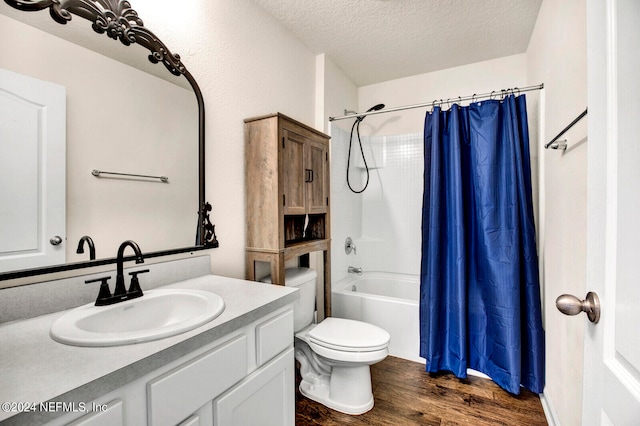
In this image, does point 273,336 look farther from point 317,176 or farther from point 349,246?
point 349,246

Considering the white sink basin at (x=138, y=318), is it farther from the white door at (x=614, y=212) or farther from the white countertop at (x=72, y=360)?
the white door at (x=614, y=212)

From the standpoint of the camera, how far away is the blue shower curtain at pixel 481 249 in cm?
181

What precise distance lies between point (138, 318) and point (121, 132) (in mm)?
733

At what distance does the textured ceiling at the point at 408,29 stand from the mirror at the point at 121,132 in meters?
0.99

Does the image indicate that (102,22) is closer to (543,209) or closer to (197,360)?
(197,360)

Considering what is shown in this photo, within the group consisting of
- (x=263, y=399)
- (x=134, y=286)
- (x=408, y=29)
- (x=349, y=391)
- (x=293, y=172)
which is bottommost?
(x=349, y=391)

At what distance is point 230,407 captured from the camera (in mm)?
913

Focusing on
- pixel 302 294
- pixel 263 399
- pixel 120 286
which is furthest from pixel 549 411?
pixel 120 286

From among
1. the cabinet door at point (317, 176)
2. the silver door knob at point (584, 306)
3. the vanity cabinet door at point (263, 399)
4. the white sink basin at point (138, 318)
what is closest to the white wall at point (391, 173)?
the cabinet door at point (317, 176)

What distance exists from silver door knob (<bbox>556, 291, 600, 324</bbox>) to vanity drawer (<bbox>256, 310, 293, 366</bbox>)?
0.87 m

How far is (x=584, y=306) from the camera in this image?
1.98ft

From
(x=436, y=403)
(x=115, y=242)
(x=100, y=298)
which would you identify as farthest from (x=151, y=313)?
(x=436, y=403)

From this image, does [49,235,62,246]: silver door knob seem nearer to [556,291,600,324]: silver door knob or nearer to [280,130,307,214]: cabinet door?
[280,130,307,214]: cabinet door

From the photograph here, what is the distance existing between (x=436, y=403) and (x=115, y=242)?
6.20ft
